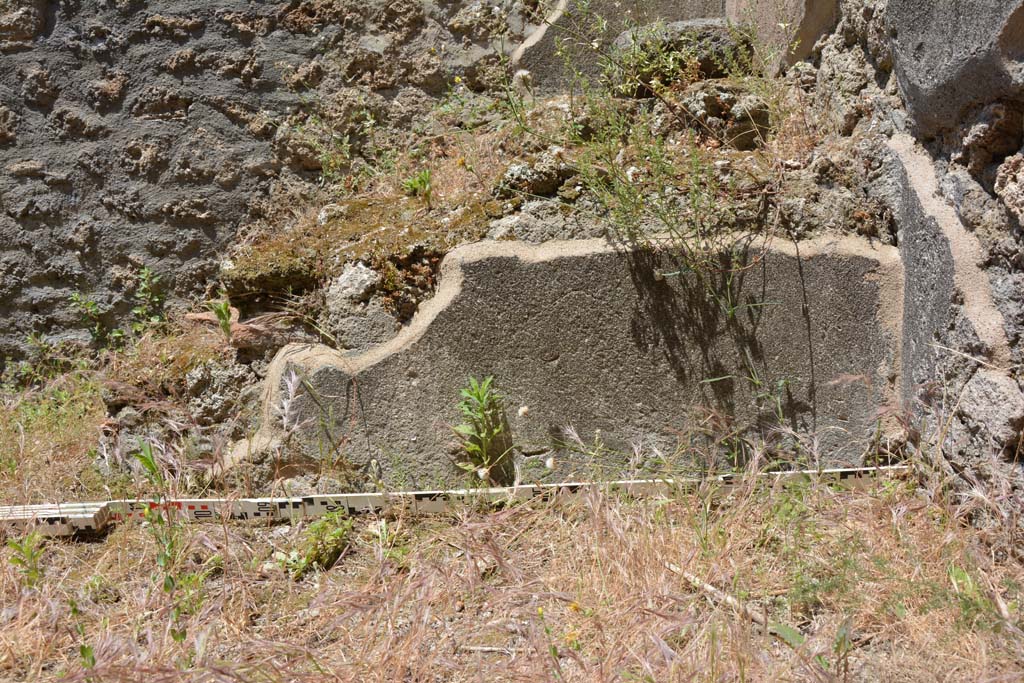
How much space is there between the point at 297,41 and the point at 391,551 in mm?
2935

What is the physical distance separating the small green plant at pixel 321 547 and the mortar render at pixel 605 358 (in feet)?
1.06

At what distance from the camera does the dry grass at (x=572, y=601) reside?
1890 millimetres

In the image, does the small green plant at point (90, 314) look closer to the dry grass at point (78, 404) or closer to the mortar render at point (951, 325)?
the dry grass at point (78, 404)

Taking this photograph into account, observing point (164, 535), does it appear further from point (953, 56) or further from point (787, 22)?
point (787, 22)

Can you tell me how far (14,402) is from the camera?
13.4 ft

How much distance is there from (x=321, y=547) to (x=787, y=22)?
3.12 m

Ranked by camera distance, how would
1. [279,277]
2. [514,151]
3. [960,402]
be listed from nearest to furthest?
1. [960,402]
2. [279,277]
3. [514,151]

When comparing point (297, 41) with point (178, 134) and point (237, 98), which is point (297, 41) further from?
point (178, 134)

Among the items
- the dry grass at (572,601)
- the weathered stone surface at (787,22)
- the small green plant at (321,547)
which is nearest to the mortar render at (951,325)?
the dry grass at (572,601)

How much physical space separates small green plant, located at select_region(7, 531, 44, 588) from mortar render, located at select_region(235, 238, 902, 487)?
0.81m

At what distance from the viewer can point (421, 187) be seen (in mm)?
3514

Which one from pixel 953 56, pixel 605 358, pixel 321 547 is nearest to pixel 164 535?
pixel 321 547

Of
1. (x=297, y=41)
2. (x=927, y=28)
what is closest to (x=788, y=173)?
(x=927, y=28)

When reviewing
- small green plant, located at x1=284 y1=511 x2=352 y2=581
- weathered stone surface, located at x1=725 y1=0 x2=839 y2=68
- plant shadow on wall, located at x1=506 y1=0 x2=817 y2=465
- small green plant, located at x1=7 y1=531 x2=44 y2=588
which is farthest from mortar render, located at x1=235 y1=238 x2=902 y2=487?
weathered stone surface, located at x1=725 y1=0 x2=839 y2=68
